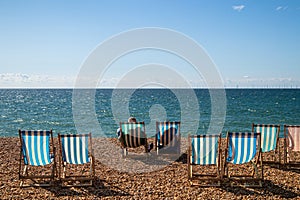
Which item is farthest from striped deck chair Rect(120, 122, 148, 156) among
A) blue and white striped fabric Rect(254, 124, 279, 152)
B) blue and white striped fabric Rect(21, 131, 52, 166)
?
blue and white striped fabric Rect(254, 124, 279, 152)

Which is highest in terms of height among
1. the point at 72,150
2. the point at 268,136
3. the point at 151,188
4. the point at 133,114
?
the point at 268,136

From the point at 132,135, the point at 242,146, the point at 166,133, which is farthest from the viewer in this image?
the point at 166,133

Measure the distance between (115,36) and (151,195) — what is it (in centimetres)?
765

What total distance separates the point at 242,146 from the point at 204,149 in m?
0.61

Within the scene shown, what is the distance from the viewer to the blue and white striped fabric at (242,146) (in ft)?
17.0

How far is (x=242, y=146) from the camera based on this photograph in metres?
5.21

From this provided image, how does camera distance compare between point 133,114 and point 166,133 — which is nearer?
point 166,133

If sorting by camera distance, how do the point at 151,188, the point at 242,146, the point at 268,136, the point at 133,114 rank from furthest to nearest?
1. the point at 133,114
2. the point at 268,136
3. the point at 242,146
4. the point at 151,188

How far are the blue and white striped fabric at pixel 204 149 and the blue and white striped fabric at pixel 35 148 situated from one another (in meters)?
2.39

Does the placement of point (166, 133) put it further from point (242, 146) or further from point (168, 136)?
point (242, 146)

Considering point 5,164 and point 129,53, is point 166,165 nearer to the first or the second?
point 5,164

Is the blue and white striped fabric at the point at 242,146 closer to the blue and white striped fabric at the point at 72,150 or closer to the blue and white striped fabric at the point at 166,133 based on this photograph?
the blue and white striped fabric at the point at 166,133

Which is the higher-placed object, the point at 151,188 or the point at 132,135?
the point at 132,135

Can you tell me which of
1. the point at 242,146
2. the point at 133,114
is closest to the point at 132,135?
the point at 242,146
